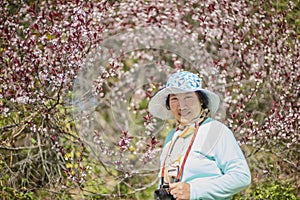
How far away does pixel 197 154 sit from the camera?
230cm

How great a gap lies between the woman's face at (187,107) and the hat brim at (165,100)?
0.03 metres

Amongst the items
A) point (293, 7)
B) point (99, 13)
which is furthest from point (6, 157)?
point (293, 7)

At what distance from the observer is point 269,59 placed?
195 inches

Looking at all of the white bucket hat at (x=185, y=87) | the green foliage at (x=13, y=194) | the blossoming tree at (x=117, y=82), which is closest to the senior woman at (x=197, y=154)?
the white bucket hat at (x=185, y=87)

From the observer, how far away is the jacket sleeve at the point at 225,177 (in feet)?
7.27

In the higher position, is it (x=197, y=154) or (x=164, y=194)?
(x=197, y=154)

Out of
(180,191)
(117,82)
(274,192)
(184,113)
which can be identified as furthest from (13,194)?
(180,191)

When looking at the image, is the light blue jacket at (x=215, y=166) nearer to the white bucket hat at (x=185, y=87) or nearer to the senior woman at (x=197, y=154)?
the senior woman at (x=197, y=154)

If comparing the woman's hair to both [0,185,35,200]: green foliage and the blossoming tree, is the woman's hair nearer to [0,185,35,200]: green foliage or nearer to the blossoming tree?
the blossoming tree

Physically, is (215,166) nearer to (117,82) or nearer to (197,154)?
(197,154)

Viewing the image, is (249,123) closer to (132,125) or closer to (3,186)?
(132,125)

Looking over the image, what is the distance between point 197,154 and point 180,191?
6.9 inches

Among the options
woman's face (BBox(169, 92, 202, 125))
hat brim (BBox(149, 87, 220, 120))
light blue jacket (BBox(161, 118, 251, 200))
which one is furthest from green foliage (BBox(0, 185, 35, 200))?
light blue jacket (BBox(161, 118, 251, 200))

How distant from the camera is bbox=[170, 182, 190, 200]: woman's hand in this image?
2.21 m
